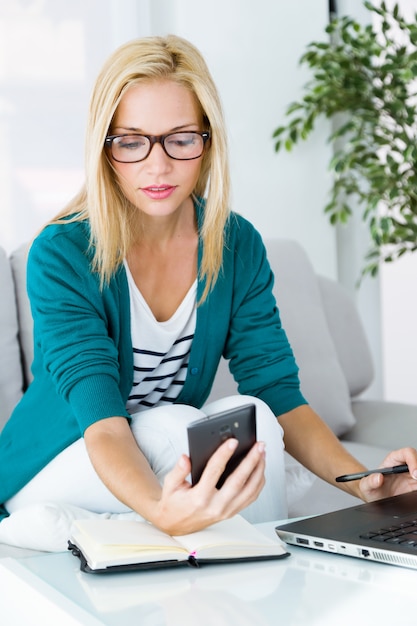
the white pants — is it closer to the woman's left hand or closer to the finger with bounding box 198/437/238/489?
the woman's left hand

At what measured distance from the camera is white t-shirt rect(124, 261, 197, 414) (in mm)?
1460

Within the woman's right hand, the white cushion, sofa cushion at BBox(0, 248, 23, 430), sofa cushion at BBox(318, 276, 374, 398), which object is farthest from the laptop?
sofa cushion at BBox(318, 276, 374, 398)

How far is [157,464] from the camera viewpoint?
1303 mm

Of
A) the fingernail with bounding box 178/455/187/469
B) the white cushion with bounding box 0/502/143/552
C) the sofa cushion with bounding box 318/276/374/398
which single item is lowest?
the sofa cushion with bounding box 318/276/374/398

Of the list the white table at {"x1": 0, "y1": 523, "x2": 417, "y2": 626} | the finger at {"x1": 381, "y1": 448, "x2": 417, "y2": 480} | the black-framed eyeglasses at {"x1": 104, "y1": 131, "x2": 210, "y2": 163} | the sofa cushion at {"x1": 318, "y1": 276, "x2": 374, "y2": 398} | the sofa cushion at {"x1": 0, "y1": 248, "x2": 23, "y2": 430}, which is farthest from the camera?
the sofa cushion at {"x1": 318, "y1": 276, "x2": 374, "y2": 398}

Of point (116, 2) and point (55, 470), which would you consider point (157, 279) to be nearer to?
point (55, 470)

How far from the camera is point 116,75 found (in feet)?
4.37

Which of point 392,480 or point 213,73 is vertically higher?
point 213,73

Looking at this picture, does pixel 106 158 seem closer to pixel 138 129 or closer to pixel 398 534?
pixel 138 129

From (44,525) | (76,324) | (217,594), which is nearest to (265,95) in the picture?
(76,324)

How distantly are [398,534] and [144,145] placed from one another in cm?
67

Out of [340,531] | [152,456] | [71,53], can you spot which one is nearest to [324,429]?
[152,456]

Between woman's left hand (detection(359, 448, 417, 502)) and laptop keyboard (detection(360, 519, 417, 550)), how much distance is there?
6.5 inches

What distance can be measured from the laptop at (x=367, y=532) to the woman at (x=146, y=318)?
12 cm
